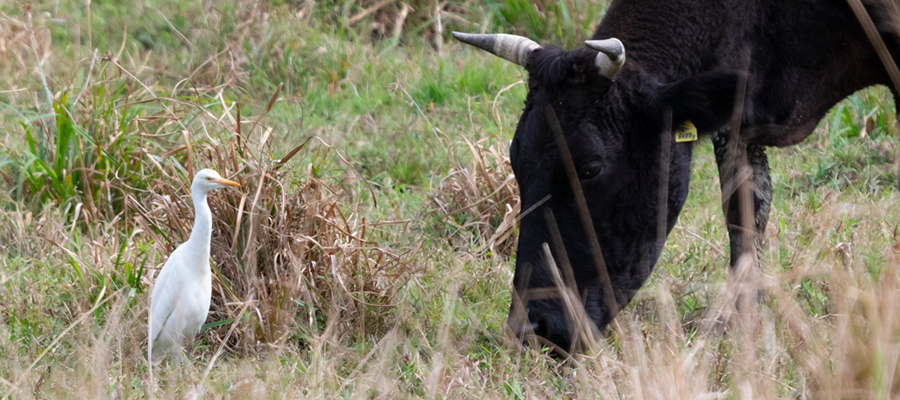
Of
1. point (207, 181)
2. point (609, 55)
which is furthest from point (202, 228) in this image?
point (609, 55)

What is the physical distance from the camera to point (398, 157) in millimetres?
6043

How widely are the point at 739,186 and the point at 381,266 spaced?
1.59 meters

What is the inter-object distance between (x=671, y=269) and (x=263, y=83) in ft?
13.5

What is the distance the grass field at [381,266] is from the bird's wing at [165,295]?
0.14m

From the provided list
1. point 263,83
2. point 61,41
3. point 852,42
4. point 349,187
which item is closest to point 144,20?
point 61,41

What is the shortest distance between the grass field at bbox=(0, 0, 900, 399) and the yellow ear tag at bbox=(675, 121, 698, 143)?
0.60 meters

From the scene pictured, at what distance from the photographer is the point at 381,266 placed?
391cm

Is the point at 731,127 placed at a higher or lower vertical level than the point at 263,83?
higher

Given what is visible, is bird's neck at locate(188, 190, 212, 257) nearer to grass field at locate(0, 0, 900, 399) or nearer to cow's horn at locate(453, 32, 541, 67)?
grass field at locate(0, 0, 900, 399)

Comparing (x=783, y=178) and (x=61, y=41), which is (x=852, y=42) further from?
(x=61, y=41)

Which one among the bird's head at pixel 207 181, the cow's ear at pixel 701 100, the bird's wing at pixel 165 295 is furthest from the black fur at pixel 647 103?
the bird's wing at pixel 165 295

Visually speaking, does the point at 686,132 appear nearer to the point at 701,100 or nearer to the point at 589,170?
the point at 701,100

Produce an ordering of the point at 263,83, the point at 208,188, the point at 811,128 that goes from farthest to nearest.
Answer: the point at 263,83
the point at 811,128
the point at 208,188

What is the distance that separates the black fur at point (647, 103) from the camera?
3.38m
